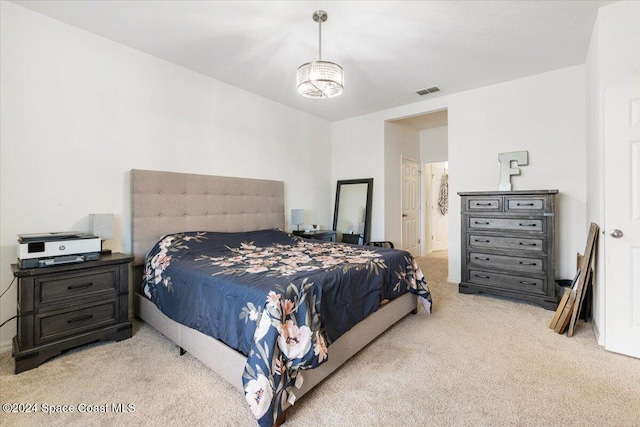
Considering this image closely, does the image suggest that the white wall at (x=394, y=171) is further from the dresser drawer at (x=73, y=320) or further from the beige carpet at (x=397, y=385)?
the dresser drawer at (x=73, y=320)

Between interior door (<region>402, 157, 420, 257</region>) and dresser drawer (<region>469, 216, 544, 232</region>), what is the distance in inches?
78.6

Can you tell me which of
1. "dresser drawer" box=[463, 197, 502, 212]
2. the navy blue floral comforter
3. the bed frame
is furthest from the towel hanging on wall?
the navy blue floral comforter

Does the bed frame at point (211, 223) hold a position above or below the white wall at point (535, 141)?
below

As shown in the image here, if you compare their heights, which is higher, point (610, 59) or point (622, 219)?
point (610, 59)

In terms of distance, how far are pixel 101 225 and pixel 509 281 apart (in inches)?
166

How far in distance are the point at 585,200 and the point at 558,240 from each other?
0.53 m

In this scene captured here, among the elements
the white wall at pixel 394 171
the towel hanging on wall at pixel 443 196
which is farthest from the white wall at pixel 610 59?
the towel hanging on wall at pixel 443 196

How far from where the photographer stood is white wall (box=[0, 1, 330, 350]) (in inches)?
89.0

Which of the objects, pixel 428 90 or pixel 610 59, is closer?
pixel 610 59

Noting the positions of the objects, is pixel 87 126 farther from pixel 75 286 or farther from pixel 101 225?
pixel 75 286

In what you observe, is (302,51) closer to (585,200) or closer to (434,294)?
(434,294)

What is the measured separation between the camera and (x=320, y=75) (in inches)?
89.4

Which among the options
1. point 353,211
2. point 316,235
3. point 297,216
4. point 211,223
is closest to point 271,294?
point 211,223

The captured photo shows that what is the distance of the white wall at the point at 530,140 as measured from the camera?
332cm
